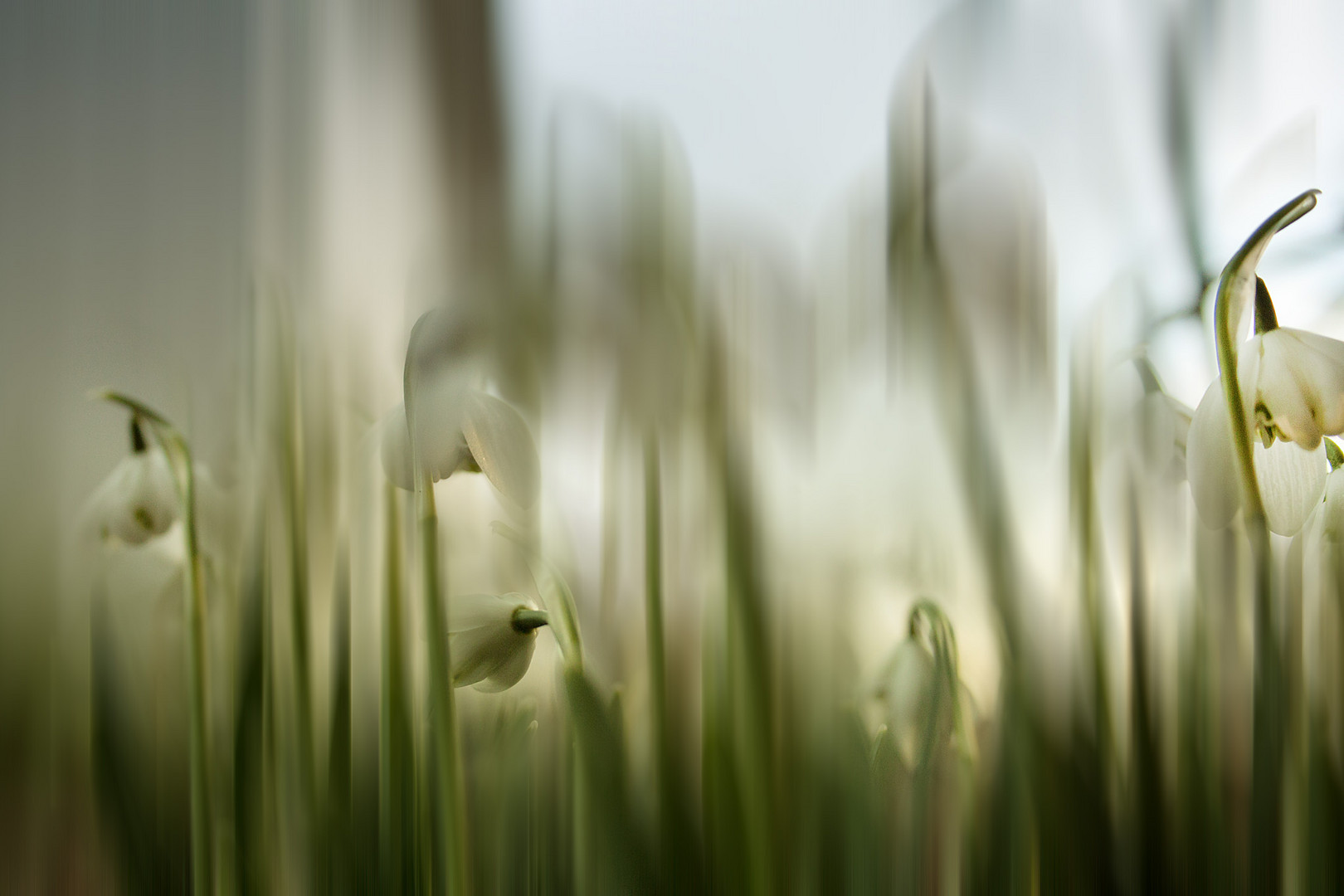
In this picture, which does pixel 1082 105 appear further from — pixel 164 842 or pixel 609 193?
pixel 164 842

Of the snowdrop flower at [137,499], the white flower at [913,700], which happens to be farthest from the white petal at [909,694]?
the snowdrop flower at [137,499]

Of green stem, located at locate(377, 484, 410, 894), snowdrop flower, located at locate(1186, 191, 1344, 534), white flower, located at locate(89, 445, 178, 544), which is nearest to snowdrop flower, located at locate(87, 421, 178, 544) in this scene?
white flower, located at locate(89, 445, 178, 544)

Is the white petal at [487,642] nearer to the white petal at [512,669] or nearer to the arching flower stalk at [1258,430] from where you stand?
the white petal at [512,669]

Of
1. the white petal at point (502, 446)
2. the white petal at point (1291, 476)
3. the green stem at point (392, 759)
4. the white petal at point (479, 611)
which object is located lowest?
the green stem at point (392, 759)

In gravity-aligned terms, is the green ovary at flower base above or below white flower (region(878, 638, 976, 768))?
above

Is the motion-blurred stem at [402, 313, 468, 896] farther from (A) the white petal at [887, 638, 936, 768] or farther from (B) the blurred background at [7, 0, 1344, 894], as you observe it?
(A) the white petal at [887, 638, 936, 768]

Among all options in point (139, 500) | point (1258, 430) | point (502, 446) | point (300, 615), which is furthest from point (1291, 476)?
point (139, 500)
